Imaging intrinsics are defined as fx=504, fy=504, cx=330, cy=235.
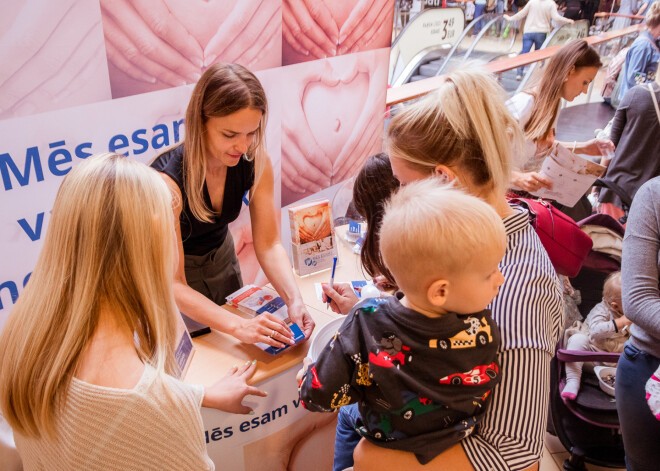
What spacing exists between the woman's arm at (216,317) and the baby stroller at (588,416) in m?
A: 1.43

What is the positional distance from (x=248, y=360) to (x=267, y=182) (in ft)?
2.61

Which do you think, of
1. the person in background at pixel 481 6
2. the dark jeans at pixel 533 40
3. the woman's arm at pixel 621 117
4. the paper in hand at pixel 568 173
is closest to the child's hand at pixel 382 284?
the paper in hand at pixel 568 173

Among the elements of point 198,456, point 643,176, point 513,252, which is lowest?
point 643,176

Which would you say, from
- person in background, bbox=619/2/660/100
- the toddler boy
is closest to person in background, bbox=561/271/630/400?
the toddler boy

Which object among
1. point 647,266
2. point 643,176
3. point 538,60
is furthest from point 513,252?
point 538,60

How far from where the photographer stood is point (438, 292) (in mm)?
1030

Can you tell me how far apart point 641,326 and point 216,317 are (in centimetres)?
153

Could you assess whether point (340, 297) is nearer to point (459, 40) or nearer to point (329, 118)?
point (329, 118)

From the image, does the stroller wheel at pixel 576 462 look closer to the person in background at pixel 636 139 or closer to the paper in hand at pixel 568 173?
the paper in hand at pixel 568 173

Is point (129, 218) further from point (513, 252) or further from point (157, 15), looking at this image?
point (157, 15)

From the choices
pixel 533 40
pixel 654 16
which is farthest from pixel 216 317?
pixel 533 40

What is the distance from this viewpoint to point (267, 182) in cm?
219

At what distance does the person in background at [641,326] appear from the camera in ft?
5.82

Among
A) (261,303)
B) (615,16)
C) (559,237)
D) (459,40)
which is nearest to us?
(559,237)
